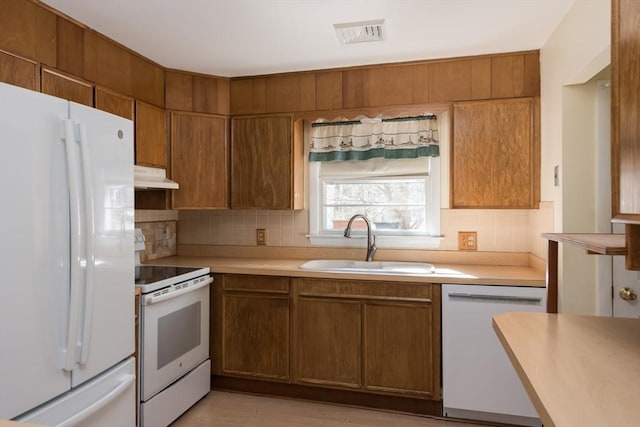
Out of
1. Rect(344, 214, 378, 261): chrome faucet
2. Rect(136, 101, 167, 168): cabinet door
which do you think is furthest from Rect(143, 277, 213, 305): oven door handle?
Rect(344, 214, 378, 261): chrome faucet

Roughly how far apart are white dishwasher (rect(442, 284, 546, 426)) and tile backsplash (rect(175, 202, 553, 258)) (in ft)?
1.36

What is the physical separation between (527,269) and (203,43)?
2.57 metres

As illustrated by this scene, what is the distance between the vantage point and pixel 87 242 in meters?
1.54

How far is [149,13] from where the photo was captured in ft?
6.80

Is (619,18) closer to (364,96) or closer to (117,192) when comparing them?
(117,192)

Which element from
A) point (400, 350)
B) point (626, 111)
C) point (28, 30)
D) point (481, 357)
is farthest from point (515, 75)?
point (28, 30)

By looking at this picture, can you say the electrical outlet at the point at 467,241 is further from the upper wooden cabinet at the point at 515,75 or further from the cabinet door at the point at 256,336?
the cabinet door at the point at 256,336

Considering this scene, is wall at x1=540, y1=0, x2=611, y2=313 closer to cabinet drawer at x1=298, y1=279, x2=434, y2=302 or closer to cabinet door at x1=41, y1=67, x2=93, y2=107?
cabinet drawer at x1=298, y1=279, x2=434, y2=302

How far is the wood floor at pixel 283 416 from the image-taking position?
238 cm

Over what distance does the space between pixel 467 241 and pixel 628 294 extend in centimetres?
114

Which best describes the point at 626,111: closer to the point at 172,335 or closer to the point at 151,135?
the point at 172,335

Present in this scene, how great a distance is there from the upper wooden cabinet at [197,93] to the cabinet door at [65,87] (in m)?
0.72

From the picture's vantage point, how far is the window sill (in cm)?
298

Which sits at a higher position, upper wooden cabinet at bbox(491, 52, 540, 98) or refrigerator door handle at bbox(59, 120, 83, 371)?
upper wooden cabinet at bbox(491, 52, 540, 98)
